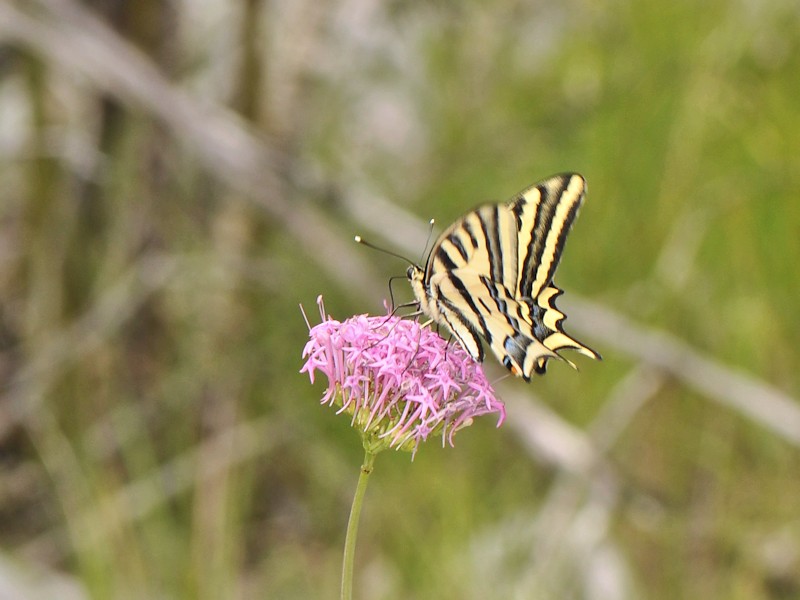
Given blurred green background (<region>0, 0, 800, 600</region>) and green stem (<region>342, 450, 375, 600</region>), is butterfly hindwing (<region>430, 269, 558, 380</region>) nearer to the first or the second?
green stem (<region>342, 450, 375, 600</region>)

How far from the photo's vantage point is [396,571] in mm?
1776

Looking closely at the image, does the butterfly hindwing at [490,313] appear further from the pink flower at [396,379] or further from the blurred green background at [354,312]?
the blurred green background at [354,312]

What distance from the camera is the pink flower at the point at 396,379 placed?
0.75 m

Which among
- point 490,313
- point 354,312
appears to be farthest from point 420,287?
point 354,312

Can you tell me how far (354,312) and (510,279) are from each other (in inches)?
64.8

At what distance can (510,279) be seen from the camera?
2.75 feet

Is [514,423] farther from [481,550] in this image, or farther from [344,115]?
[344,115]

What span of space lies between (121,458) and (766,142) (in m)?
1.84

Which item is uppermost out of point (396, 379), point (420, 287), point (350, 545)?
point (420, 287)

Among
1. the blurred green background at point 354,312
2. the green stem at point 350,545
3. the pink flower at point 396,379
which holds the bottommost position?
the green stem at point 350,545

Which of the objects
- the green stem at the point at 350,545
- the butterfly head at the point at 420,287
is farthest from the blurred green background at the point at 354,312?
the green stem at the point at 350,545

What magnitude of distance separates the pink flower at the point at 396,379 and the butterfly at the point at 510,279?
3 centimetres

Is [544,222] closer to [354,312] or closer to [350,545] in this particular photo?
[350,545]

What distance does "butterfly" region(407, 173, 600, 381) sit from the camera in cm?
81
